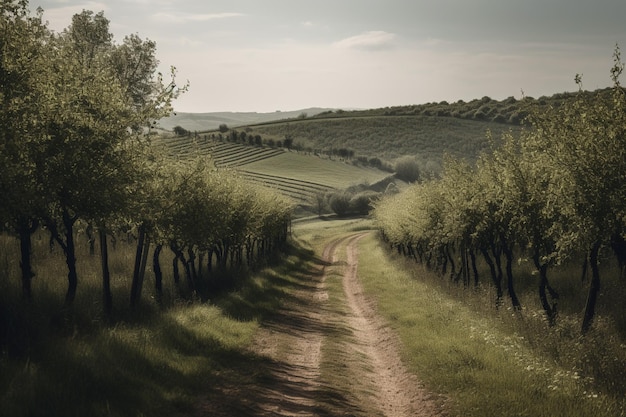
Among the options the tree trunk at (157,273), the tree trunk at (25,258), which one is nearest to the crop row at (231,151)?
the tree trunk at (157,273)

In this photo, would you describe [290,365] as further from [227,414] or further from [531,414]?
[531,414]

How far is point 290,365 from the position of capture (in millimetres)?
17391

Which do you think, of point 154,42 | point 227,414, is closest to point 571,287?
point 227,414

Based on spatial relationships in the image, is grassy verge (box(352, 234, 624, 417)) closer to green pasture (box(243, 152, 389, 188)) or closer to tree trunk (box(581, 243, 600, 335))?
tree trunk (box(581, 243, 600, 335))

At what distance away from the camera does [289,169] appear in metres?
156

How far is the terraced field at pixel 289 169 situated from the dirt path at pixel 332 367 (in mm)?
97780

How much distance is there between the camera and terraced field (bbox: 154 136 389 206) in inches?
5217

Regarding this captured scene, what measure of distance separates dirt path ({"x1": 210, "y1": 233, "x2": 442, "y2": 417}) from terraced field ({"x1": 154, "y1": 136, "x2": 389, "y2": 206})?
321 ft

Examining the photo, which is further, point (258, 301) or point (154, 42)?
point (154, 42)

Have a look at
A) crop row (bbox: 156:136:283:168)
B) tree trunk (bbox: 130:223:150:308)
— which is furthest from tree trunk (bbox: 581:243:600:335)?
crop row (bbox: 156:136:283:168)

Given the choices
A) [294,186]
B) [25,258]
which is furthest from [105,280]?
[294,186]

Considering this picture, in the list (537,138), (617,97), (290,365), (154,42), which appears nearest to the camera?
(617,97)

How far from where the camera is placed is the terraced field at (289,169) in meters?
132

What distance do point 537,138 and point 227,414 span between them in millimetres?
14109
